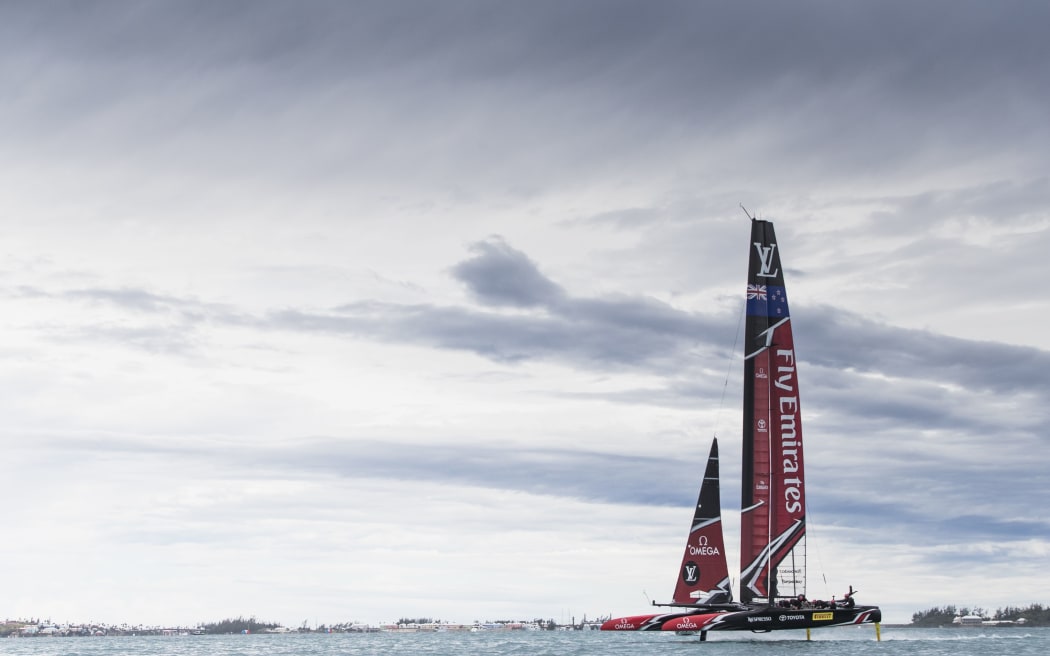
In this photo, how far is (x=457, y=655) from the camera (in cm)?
8906

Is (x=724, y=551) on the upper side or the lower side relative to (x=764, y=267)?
lower

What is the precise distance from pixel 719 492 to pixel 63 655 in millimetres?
72084

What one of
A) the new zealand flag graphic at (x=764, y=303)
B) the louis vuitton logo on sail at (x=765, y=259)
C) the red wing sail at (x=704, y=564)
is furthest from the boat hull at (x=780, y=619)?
the louis vuitton logo on sail at (x=765, y=259)

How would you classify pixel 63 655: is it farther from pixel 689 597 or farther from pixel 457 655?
pixel 689 597

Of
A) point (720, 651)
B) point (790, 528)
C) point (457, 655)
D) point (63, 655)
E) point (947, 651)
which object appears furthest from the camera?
point (63, 655)

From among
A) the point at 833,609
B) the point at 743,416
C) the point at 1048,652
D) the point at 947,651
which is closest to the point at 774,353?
the point at 743,416

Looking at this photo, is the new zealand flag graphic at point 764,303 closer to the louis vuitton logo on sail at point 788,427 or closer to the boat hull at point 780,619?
the louis vuitton logo on sail at point 788,427

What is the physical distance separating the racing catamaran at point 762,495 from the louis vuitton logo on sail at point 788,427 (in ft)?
0.21

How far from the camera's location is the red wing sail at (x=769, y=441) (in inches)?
2886

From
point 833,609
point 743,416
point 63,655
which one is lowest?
point 63,655

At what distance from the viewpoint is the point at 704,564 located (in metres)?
75.6

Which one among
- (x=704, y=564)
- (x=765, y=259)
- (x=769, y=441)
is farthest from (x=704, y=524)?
(x=765, y=259)

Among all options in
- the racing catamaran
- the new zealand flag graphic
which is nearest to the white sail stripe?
the racing catamaran

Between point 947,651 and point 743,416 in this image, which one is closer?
point 743,416
